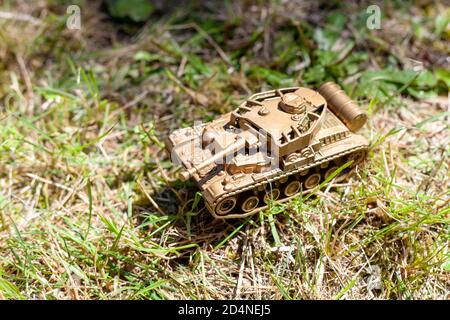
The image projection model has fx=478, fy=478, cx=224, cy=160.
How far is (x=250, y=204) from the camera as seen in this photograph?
16.2ft

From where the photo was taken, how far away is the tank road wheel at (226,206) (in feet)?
15.4

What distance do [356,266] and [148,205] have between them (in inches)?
94.5

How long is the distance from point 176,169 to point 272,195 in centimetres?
139

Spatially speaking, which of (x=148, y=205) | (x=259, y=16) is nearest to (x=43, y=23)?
(x=259, y=16)

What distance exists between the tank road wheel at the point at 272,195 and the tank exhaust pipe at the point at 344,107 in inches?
44.6

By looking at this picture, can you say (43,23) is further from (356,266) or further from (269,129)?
(356,266)

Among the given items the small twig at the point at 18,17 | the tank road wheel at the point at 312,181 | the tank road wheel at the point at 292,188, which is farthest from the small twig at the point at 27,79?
the tank road wheel at the point at 312,181

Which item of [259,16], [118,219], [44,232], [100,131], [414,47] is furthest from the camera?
[259,16]

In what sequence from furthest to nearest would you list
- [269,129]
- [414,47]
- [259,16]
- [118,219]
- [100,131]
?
[259,16]
[414,47]
[100,131]
[118,219]
[269,129]

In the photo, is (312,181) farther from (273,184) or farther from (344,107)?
(344,107)

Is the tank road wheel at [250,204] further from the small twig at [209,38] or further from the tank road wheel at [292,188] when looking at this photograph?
the small twig at [209,38]

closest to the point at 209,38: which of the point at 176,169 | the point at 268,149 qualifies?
the point at 176,169

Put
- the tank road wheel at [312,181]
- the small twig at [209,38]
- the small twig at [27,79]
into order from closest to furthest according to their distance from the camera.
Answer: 1. the tank road wheel at [312,181]
2. the small twig at [27,79]
3. the small twig at [209,38]

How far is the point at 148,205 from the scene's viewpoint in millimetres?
5551
